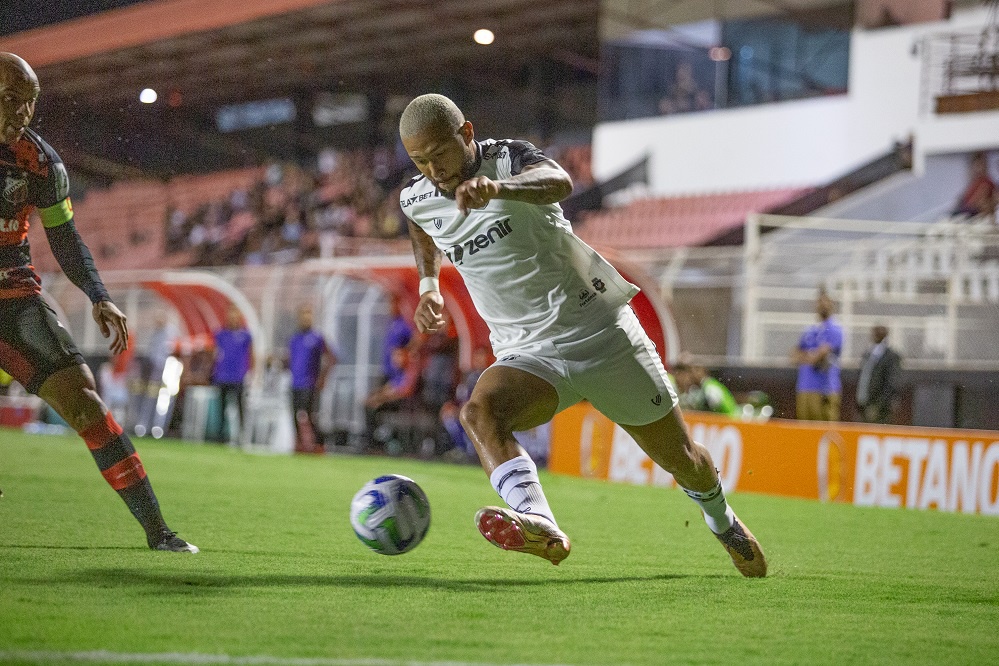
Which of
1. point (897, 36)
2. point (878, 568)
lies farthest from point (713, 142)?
point (878, 568)

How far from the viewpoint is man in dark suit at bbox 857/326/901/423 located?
14.3 metres

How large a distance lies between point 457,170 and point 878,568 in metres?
3.21

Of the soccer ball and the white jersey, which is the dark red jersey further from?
the soccer ball

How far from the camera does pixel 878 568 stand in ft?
20.7

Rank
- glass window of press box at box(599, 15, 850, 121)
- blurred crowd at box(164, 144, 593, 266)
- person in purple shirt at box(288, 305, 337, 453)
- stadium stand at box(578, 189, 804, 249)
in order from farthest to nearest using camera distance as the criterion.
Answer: blurred crowd at box(164, 144, 593, 266) < stadium stand at box(578, 189, 804, 249) < glass window of press box at box(599, 15, 850, 121) < person in purple shirt at box(288, 305, 337, 453)

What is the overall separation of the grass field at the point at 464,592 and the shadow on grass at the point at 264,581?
0.02 metres

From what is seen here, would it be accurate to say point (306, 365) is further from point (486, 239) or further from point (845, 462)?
point (486, 239)

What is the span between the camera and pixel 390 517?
4.99 metres

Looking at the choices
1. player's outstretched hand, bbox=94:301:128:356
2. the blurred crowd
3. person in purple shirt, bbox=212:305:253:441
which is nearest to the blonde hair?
player's outstretched hand, bbox=94:301:128:356

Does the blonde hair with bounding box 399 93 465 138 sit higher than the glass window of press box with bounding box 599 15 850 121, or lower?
lower

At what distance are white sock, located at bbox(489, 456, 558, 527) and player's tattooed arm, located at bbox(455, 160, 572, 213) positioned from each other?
1.03 meters

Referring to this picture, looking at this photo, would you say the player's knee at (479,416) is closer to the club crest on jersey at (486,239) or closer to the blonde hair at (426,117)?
the club crest on jersey at (486,239)

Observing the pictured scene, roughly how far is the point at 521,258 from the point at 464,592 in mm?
1371

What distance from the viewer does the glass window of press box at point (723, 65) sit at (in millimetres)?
20625
